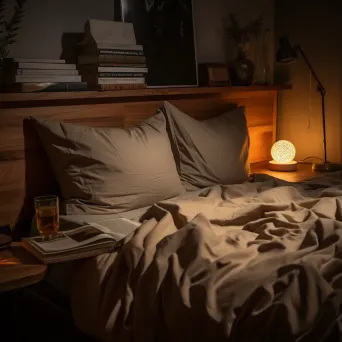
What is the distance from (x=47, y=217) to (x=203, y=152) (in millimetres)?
995

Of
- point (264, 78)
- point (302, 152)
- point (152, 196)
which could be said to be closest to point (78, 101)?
point (152, 196)

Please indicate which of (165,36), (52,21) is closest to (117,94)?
(52,21)

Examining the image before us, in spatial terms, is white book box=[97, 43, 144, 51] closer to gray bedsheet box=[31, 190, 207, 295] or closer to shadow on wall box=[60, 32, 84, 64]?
shadow on wall box=[60, 32, 84, 64]

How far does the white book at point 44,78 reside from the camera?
1945 mm

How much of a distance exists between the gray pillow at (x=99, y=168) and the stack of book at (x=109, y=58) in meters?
0.26

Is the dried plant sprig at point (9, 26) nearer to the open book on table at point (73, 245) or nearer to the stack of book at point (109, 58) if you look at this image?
the stack of book at point (109, 58)

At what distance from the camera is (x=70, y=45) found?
90.2 inches

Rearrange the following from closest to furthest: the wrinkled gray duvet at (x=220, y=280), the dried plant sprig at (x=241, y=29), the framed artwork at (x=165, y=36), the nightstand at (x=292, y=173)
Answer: the wrinkled gray duvet at (x=220, y=280) < the framed artwork at (x=165, y=36) < the nightstand at (x=292, y=173) < the dried plant sprig at (x=241, y=29)

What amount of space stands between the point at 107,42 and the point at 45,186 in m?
0.68

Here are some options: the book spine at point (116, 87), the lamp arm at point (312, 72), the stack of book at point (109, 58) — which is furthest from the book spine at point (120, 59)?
the lamp arm at point (312, 72)

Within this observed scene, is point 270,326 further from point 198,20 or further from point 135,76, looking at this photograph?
point 198,20

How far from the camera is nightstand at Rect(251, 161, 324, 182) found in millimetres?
2809

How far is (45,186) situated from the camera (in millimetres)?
2078

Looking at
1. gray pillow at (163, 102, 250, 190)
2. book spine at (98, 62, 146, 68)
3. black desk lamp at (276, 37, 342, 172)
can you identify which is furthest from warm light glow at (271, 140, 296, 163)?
book spine at (98, 62, 146, 68)
